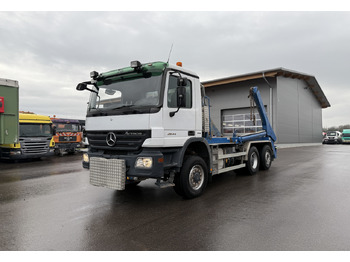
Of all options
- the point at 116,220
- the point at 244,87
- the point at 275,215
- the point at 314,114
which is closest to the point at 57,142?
the point at 116,220

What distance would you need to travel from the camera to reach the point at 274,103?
21.1 meters

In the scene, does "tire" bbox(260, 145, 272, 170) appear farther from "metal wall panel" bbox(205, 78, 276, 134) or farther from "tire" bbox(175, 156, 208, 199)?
"metal wall panel" bbox(205, 78, 276, 134)

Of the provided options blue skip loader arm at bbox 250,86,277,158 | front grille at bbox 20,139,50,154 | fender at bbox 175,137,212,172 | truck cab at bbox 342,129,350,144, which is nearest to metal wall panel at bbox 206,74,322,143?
truck cab at bbox 342,129,350,144

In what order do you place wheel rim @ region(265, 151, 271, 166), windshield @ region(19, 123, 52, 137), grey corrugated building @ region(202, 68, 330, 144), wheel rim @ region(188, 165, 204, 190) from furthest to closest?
grey corrugated building @ region(202, 68, 330, 144) < windshield @ region(19, 123, 52, 137) < wheel rim @ region(265, 151, 271, 166) < wheel rim @ region(188, 165, 204, 190)

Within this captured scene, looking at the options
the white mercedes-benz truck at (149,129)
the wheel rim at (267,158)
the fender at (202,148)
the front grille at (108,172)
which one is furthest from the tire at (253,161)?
the front grille at (108,172)

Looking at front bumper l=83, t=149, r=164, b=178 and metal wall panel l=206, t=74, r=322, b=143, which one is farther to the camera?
metal wall panel l=206, t=74, r=322, b=143

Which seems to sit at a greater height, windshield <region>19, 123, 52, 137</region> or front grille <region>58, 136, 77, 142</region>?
windshield <region>19, 123, 52, 137</region>

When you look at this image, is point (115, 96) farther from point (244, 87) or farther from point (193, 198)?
point (244, 87)

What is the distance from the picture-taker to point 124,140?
15.4 ft

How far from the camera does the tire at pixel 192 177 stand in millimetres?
4988

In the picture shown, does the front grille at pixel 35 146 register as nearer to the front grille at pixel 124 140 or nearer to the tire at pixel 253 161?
the front grille at pixel 124 140

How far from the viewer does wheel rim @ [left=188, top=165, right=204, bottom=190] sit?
5.22 meters

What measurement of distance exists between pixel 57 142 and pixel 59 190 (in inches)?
385

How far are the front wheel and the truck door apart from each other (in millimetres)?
499
